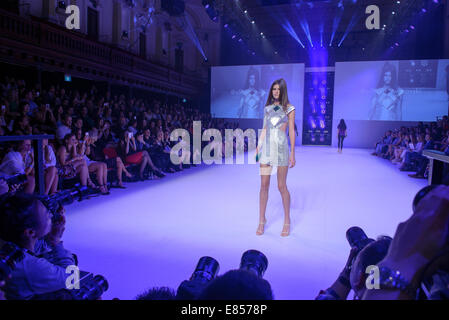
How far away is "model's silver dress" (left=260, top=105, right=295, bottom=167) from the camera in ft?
8.90

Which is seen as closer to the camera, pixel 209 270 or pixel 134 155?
pixel 209 270

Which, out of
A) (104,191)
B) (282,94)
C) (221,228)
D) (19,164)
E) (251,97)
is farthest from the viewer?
(251,97)

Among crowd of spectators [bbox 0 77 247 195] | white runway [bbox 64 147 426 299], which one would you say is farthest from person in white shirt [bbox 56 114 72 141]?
white runway [bbox 64 147 426 299]

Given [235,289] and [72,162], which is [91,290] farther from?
[72,162]

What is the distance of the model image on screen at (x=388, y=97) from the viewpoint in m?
12.5

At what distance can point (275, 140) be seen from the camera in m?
2.72

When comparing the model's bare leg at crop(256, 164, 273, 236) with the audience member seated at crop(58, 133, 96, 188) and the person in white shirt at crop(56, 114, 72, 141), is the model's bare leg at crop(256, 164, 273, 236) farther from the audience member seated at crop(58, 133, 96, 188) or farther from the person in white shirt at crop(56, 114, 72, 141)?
the person in white shirt at crop(56, 114, 72, 141)

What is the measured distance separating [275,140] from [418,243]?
2.12 m

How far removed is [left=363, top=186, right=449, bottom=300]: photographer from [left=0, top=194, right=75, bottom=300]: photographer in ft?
3.57

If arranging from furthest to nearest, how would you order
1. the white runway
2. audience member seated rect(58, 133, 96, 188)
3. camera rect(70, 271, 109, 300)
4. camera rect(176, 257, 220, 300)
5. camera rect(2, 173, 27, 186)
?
audience member seated rect(58, 133, 96, 188) < camera rect(2, 173, 27, 186) < the white runway < camera rect(70, 271, 109, 300) < camera rect(176, 257, 220, 300)

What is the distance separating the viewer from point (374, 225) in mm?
3158
